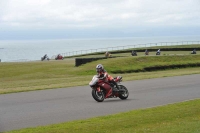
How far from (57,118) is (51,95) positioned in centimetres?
619

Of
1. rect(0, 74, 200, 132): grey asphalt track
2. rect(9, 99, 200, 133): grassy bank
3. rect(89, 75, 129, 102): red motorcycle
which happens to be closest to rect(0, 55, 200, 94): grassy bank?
rect(0, 74, 200, 132): grey asphalt track

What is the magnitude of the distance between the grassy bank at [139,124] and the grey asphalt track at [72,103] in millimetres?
1052

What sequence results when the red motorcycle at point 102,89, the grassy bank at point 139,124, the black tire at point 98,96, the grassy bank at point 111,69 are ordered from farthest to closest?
1. the grassy bank at point 111,69
2. the black tire at point 98,96
3. the red motorcycle at point 102,89
4. the grassy bank at point 139,124

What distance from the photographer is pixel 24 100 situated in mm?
17047

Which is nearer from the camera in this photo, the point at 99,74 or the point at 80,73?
the point at 99,74

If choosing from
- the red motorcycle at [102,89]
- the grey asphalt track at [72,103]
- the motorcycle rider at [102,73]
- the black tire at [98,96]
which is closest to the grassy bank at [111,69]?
the grey asphalt track at [72,103]

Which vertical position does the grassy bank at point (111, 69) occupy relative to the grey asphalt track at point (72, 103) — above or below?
above

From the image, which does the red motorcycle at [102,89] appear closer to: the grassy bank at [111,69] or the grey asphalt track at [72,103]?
the grey asphalt track at [72,103]

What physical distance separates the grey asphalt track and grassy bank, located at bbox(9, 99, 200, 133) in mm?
1052

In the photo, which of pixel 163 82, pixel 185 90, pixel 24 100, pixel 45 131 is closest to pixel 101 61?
pixel 163 82

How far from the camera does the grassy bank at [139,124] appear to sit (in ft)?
32.0

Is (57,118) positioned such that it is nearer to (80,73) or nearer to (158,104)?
(158,104)

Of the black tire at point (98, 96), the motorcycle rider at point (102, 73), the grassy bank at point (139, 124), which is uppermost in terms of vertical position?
the motorcycle rider at point (102, 73)

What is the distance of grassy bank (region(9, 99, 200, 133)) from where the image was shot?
9.75 meters
